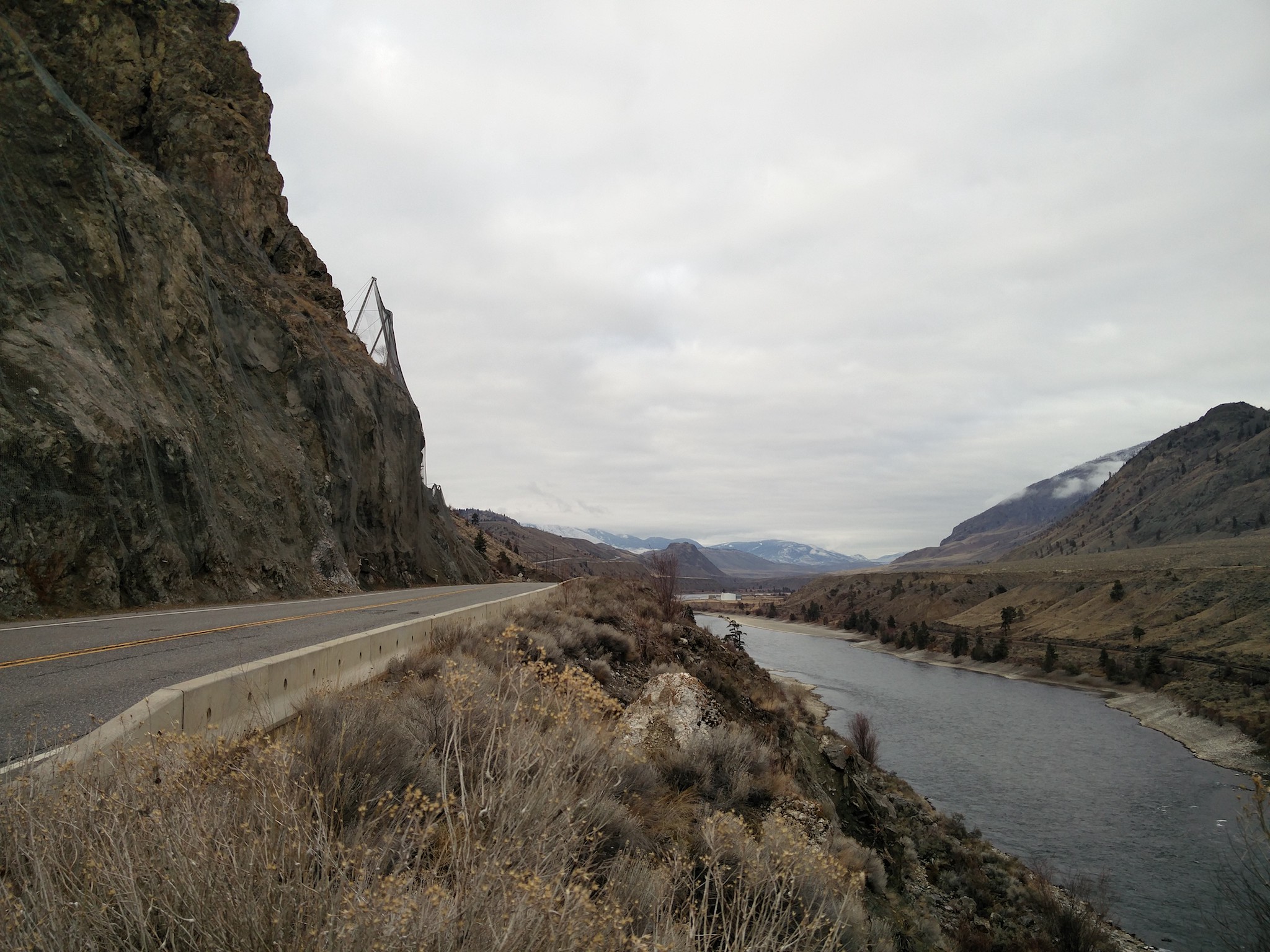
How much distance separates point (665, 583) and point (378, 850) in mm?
38078

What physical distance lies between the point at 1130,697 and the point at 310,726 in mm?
61322

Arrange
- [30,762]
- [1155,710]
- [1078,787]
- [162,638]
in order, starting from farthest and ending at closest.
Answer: [1155,710], [1078,787], [162,638], [30,762]

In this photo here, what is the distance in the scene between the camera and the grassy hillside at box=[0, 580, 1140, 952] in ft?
8.96

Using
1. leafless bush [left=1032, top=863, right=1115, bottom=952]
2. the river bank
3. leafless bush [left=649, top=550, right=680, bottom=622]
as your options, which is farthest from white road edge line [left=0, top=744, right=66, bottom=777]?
the river bank

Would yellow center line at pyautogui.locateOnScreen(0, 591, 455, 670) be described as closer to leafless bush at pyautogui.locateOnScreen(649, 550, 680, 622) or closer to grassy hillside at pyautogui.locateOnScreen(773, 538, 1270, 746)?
leafless bush at pyautogui.locateOnScreen(649, 550, 680, 622)

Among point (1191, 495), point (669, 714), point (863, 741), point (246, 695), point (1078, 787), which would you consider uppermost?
point (1191, 495)

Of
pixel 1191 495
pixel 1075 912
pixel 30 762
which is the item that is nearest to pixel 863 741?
pixel 1075 912

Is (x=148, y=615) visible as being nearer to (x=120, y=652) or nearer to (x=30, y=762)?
(x=120, y=652)

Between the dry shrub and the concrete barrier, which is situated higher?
the concrete barrier

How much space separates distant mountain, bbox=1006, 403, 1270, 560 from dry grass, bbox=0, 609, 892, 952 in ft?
515

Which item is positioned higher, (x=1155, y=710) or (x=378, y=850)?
(x=378, y=850)

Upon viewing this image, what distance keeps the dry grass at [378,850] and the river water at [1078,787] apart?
20.0m

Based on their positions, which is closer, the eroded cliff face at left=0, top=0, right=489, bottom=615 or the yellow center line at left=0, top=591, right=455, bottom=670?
the yellow center line at left=0, top=591, right=455, bottom=670

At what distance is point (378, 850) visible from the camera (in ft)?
10.6
